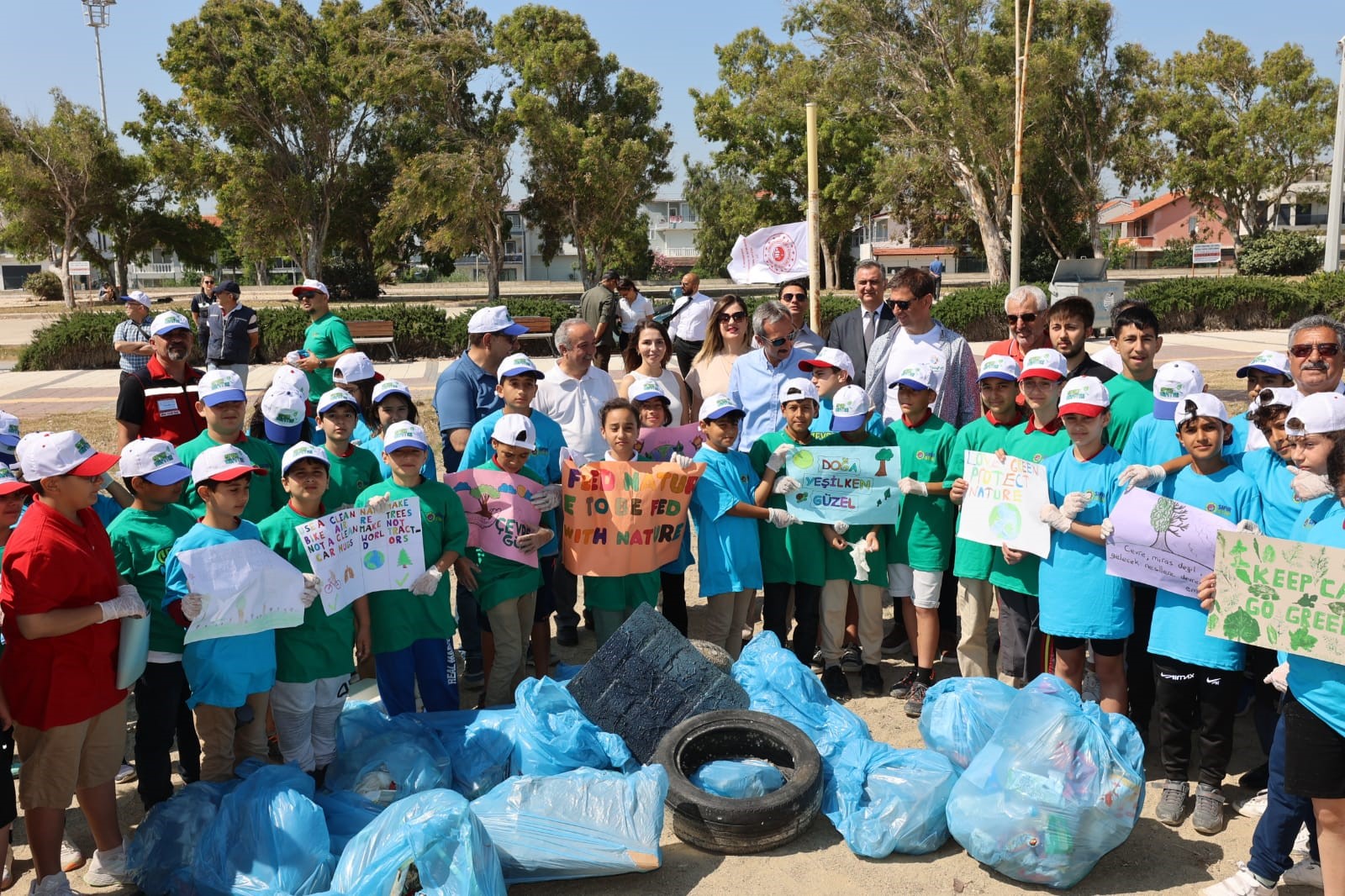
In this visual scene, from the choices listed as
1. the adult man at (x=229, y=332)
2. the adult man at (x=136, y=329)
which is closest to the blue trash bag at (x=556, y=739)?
the adult man at (x=229, y=332)

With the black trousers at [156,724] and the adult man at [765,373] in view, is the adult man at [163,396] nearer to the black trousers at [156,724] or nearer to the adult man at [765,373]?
the black trousers at [156,724]

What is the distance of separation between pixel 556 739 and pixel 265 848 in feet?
4.15

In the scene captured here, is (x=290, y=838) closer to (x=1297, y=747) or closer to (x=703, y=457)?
(x=703, y=457)

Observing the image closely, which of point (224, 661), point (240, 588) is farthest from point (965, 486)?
point (224, 661)

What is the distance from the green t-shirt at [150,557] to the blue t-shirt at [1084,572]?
3.79m

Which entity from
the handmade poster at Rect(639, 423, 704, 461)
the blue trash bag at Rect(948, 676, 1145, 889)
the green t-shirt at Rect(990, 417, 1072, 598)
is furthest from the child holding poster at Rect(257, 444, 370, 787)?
the green t-shirt at Rect(990, 417, 1072, 598)

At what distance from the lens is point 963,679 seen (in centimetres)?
465

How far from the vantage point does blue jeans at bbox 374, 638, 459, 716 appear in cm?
498

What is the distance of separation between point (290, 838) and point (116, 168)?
45132mm

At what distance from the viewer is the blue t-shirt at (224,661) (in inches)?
164

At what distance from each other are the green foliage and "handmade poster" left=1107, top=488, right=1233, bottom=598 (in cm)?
4544

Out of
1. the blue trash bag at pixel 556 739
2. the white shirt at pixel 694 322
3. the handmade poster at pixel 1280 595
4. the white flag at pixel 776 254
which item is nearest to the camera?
the handmade poster at pixel 1280 595

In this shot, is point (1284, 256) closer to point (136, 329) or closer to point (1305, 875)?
point (136, 329)

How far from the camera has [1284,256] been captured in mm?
43125
